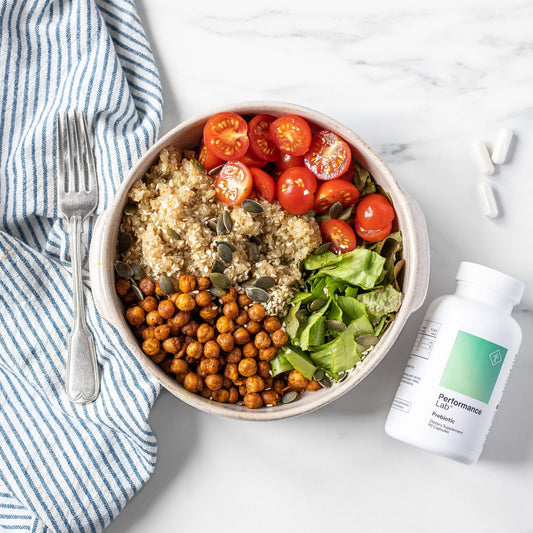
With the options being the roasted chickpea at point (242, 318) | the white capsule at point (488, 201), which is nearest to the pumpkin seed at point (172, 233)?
the roasted chickpea at point (242, 318)

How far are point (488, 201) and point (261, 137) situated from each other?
60cm

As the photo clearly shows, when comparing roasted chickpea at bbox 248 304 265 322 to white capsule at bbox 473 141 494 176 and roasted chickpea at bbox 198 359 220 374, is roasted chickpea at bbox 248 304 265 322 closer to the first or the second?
roasted chickpea at bbox 198 359 220 374

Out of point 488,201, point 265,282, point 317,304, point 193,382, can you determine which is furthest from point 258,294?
point 488,201

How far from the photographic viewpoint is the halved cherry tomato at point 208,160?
52.5 inches

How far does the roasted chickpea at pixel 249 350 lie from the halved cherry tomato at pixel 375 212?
35 centimetres

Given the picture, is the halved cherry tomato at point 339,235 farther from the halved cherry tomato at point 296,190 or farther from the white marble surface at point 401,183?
the white marble surface at point 401,183

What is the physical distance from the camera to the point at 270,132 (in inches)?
52.6

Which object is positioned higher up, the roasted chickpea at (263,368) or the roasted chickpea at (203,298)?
the roasted chickpea at (203,298)

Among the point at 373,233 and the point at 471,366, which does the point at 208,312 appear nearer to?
the point at 373,233

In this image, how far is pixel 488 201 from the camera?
5.01 ft

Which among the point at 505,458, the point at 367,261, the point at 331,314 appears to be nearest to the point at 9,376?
the point at 331,314

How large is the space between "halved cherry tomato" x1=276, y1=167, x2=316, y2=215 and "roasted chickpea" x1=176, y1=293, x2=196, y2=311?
28cm

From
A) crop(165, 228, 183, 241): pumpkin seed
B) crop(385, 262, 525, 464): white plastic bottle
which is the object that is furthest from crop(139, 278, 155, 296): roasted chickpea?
crop(385, 262, 525, 464): white plastic bottle

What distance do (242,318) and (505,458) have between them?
758mm
